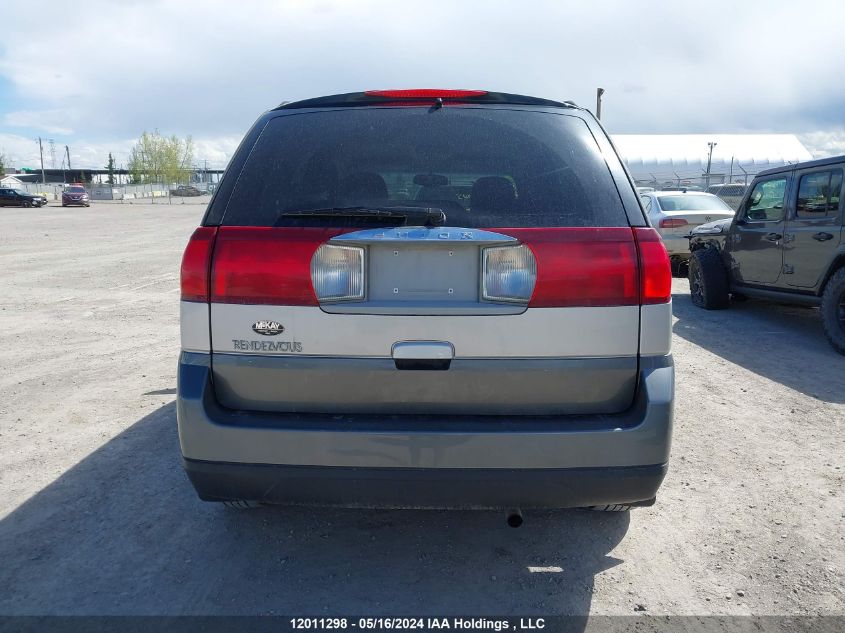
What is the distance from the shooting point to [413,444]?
7.29 ft

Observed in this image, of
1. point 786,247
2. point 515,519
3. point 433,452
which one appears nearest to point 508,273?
point 433,452

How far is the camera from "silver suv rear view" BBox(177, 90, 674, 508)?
87.9 inches

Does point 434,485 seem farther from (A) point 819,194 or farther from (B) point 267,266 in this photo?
(A) point 819,194

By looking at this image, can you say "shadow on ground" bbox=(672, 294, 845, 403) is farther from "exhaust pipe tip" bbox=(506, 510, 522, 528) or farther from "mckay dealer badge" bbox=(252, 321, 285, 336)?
"mckay dealer badge" bbox=(252, 321, 285, 336)

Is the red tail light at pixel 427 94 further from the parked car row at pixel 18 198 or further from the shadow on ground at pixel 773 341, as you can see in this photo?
the parked car row at pixel 18 198

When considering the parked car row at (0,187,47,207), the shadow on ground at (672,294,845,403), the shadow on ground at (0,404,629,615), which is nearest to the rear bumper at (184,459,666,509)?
the shadow on ground at (0,404,629,615)

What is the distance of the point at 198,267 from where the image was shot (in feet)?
7.59

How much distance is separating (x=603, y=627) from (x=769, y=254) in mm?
6224

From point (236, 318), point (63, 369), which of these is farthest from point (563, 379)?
point (63, 369)

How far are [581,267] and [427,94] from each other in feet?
3.35

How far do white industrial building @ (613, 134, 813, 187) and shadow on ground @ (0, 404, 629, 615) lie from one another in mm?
61722

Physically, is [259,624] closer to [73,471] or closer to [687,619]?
[687,619]

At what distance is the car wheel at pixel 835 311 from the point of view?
6230mm

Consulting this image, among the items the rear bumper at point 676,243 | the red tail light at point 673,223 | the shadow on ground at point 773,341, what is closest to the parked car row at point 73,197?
the red tail light at point 673,223
